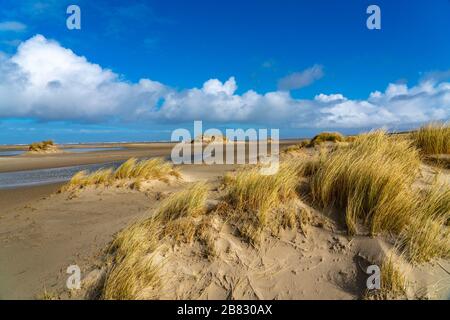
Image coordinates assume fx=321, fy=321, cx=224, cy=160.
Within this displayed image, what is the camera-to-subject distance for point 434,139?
8.16 metres

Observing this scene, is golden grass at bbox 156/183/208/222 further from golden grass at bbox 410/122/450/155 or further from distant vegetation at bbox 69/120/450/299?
golden grass at bbox 410/122/450/155

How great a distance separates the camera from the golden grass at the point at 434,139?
315 inches

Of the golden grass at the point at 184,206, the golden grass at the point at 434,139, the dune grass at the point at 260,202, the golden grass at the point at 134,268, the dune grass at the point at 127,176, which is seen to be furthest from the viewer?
the dune grass at the point at 127,176

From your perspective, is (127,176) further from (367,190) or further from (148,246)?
(367,190)

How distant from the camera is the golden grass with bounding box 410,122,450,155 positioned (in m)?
7.99

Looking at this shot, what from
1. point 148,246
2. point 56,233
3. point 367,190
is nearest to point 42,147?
point 56,233

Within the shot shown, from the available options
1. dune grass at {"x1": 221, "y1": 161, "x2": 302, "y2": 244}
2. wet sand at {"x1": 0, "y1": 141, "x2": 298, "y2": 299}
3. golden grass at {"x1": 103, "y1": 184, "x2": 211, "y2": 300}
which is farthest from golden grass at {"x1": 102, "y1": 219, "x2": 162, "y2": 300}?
dune grass at {"x1": 221, "y1": 161, "x2": 302, "y2": 244}

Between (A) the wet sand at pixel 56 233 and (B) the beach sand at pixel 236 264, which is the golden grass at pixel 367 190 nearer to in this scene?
(B) the beach sand at pixel 236 264

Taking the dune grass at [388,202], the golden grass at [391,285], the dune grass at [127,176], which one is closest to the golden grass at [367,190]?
the dune grass at [388,202]

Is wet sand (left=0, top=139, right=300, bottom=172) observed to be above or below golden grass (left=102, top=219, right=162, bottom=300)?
above
